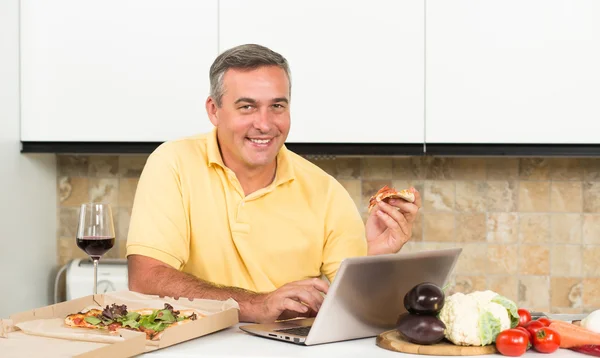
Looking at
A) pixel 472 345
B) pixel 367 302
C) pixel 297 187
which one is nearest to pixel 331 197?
pixel 297 187

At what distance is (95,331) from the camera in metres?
1.48

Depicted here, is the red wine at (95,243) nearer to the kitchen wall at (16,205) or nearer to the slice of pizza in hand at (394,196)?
the slice of pizza in hand at (394,196)

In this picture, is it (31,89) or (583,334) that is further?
(31,89)

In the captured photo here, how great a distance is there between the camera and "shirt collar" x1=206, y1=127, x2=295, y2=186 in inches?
88.7

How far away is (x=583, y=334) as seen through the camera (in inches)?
58.6

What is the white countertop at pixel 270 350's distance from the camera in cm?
144

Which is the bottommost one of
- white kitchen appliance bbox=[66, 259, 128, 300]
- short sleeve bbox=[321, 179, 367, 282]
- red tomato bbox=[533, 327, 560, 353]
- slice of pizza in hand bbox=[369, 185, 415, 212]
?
white kitchen appliance bbox=[66, 259, 128, 300]

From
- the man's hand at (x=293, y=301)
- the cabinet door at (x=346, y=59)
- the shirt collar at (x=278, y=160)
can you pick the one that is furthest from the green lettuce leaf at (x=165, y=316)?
the cabinet door at (x=346, y=59)

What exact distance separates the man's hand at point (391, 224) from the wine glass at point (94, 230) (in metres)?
0.69

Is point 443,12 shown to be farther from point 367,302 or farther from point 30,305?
point 30,305

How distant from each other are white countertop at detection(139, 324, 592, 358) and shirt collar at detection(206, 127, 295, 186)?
75 centimetres

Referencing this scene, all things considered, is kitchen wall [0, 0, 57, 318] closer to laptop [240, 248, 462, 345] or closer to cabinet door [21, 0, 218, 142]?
cabinet door [21, 0, 218, 142]

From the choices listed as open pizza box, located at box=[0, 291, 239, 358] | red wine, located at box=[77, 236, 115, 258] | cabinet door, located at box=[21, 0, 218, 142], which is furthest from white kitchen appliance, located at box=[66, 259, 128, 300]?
open pizza box, located at box=[0, 291, 239, 358]

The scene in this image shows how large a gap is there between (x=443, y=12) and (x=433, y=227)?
0.84 metres
